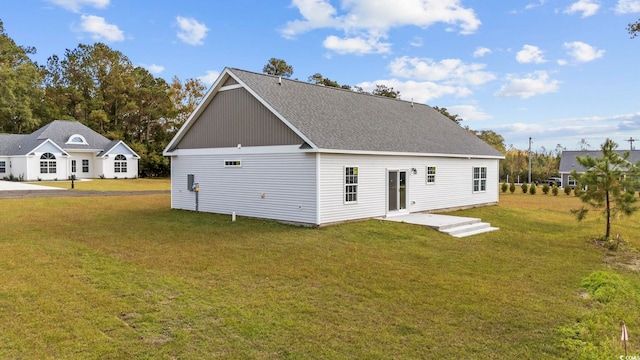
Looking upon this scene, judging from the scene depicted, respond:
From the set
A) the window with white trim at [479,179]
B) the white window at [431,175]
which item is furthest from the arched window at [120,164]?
the window with white trim at [479,179]

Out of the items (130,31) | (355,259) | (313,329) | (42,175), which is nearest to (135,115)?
(42,175)

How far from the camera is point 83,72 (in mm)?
52188

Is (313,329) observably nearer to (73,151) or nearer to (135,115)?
(73,151)

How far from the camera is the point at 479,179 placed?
68.3ft

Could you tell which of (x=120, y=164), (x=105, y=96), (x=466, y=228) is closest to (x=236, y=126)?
(x=466, y=228)

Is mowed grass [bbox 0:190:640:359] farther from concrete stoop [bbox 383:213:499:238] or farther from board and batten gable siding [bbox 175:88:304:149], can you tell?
board and batten gable siding [bbox 175:88:304:149]

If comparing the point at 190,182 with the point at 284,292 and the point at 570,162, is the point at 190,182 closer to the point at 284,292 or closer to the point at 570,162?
the point at 284,292

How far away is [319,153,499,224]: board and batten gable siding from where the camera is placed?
44.1ft

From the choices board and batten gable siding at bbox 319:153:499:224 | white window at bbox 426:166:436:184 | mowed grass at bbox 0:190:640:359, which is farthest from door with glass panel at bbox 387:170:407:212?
mowed grass at bbox 0:190:640:359

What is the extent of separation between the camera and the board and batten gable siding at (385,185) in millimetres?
13430

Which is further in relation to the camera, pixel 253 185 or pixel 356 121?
pixel 356 121

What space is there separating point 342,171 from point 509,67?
13.7 m

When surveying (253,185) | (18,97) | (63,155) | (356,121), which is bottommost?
(253,185)

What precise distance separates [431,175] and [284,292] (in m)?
12.0
